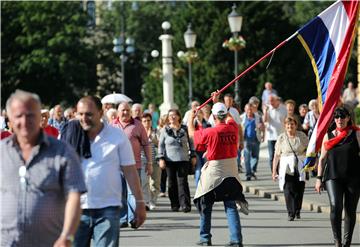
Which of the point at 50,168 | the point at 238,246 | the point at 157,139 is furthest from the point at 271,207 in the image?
the point at 50,168

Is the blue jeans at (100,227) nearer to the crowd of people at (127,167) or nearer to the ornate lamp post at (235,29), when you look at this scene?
the crowd of people at (127,167)

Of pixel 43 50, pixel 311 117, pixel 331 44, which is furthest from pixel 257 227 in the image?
pixel 43 50

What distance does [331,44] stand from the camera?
43.8ft

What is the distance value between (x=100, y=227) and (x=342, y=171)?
4375mm

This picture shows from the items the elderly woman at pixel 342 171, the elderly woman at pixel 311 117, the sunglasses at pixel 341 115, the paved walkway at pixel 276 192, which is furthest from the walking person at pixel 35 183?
the elderly woman at pixel 311 117

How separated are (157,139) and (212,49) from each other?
44666 millimetres

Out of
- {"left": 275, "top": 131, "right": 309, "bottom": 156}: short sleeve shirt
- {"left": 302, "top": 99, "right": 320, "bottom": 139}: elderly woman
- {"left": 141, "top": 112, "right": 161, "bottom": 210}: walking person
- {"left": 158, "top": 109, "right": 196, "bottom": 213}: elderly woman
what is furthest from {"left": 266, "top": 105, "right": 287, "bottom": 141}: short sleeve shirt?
{"left": 275, "top": 131, "right": 309, "bottom": 156}: short sleeve shirt

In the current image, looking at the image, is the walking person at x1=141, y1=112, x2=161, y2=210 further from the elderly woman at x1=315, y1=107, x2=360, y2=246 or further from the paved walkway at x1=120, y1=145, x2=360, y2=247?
the elderly woman at x1=315, y1=107, x2=360, y2=246

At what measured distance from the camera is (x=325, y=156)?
12.4 metres

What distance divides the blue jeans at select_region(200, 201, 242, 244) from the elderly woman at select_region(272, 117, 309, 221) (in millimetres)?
3265

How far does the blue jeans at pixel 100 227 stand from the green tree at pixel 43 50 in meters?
63.7

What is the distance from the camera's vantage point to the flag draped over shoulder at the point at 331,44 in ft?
42.4

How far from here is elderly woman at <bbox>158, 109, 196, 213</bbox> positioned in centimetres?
1822

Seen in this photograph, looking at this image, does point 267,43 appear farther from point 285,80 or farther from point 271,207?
point 271,207
